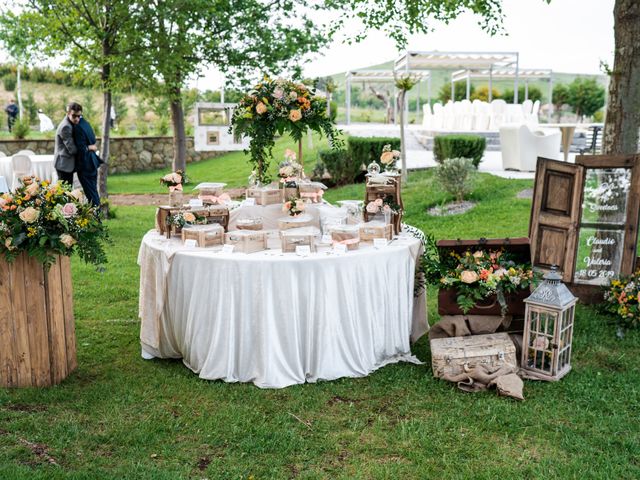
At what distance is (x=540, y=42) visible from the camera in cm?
5003

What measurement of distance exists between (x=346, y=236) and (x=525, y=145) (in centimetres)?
939

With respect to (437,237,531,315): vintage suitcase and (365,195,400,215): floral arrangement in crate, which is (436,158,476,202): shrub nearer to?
(437,237,531,315): vintage suitcase

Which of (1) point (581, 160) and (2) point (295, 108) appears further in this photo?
(1) point (581, 160)

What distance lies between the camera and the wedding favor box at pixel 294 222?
175 inches

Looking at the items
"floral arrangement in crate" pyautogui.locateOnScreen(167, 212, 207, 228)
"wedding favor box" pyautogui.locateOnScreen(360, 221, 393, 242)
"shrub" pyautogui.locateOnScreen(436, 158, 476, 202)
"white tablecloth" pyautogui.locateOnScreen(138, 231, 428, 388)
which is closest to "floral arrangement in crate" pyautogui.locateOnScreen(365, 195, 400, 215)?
"wedding favor box" pyautogui.locateOnScreen(360, 221, 393, 242)

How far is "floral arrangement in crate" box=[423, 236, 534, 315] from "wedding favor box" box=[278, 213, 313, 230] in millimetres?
851

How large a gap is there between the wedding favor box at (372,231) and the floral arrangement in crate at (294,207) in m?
0.42

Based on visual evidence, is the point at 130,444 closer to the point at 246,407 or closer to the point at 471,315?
the point at 246,407

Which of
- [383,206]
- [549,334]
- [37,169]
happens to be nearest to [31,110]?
[37,169]

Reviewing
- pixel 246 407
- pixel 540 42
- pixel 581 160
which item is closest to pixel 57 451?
pixel 246 407

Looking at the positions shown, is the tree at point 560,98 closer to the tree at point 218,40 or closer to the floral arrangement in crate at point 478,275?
the tree at point 218,40

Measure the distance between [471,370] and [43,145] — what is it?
1498 cm

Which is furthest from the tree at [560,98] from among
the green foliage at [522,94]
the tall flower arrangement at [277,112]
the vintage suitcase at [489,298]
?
the tall flower arrangement at [277,112]

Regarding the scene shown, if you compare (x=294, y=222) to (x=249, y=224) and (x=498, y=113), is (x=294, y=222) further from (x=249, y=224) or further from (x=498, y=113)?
(x=498, y=113)
